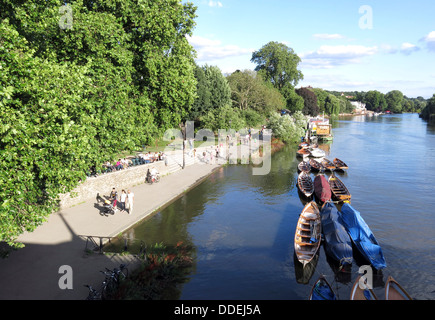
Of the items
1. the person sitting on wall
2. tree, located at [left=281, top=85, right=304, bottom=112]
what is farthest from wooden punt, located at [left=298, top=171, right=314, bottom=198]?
tree, located at [left=281, top=85, right=304, bottom=112]

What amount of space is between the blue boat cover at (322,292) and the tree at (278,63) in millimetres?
94745

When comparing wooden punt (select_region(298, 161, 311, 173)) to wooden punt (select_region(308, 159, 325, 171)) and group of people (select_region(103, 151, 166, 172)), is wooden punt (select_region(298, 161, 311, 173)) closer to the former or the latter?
wooden punt (select_region(308, 159, 325, 171))

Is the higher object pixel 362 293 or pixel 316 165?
pixel 316 165

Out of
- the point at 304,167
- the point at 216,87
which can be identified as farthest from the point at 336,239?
the point at 216,87

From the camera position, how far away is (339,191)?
2877cm

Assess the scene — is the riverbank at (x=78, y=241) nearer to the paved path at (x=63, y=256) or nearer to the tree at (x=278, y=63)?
the paved path at (x=63, y=256)

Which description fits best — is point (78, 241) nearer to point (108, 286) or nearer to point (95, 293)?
point (108, 286)

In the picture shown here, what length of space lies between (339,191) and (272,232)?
11520 mm

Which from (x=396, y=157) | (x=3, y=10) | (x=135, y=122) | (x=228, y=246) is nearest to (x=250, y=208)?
(x=228, y=246)

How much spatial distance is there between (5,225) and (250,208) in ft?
59.1

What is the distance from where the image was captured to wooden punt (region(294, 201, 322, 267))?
54.4 ft

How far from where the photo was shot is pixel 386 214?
24938 millimetres

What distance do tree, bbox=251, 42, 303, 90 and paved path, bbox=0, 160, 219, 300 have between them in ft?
293
